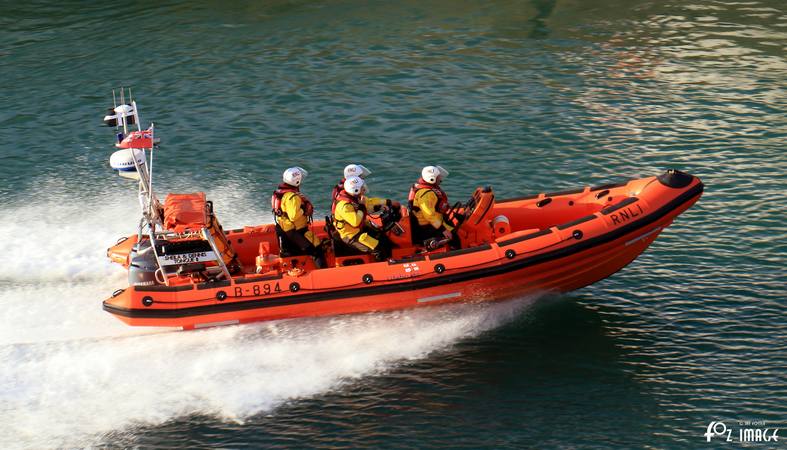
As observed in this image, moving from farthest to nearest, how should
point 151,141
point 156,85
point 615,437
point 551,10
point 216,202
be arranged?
point 551,10
point 156,85
point 216,202
point 151,141
point 615,437

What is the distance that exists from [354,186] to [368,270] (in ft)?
2.93

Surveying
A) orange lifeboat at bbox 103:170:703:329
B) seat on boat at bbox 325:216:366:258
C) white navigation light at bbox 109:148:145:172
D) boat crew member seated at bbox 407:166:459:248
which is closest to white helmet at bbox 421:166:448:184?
boat crew member seated at bbox 407:166:459:248

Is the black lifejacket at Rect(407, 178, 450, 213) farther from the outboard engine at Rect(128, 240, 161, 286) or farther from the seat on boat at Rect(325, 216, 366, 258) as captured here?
the outboard engine at Rect(128, 240, 161, 286)

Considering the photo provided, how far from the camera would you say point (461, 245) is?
446 inches

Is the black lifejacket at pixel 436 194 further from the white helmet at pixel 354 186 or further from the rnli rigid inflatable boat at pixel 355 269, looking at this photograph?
the white helmet at pixel 354 186

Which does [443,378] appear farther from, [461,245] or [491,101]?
[491,101]

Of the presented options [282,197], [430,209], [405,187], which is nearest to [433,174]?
[430,209]

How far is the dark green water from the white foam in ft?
0.10

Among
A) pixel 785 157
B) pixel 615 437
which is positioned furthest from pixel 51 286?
pixel 785 157

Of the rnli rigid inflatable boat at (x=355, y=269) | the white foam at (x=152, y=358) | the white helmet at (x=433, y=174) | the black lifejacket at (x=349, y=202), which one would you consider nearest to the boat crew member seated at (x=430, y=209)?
the white helmet at (x=433, y=174)

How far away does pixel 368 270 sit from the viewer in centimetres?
1060

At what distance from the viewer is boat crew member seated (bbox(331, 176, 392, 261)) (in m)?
10.7

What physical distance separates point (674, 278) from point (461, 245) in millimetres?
2683

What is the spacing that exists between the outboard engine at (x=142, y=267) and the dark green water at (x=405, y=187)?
61 cm
